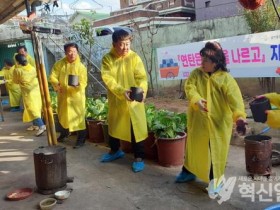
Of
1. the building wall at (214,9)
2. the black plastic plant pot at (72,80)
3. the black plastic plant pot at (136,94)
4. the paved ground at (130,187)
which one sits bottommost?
the paved ground at (130,187)

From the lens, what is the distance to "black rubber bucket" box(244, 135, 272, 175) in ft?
12.2

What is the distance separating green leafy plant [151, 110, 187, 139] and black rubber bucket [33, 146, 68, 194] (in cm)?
128

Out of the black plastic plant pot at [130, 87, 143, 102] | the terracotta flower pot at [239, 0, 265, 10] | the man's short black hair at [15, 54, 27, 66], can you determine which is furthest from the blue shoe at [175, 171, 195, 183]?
the man's short black hair at [15, 54, 27, 66]

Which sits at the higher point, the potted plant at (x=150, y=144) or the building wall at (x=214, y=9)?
the building wall at (x=214, y=9)

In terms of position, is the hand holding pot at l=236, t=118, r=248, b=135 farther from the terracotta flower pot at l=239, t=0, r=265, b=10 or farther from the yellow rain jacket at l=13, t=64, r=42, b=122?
the yellow rain jacket at l=13, t=64, r=42, b=122

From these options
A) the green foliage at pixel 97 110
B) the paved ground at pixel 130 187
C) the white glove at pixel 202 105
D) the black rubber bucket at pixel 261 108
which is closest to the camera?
the black rubber bucket at pixel 261 108

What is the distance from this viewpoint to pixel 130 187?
12.4 feet

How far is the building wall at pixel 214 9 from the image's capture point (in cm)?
1680

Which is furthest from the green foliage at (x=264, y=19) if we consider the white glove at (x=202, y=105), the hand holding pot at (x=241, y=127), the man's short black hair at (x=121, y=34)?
the hand holding pot at (x=241, y=127)

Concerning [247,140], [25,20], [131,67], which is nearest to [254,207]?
[247,140]

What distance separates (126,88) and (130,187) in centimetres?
124

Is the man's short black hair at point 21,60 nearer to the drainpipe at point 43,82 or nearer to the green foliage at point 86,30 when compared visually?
the green foliage at point 86,30

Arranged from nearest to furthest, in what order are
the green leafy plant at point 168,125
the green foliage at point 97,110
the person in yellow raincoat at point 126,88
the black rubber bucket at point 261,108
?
1. the black rubber bucket at point 261,108
2. the person in yellow raincoat at point 126,88
3. the green leafy plant at point 168,125
4. the green foliage at point 97,110

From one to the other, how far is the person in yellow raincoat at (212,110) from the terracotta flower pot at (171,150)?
31.3 inches
